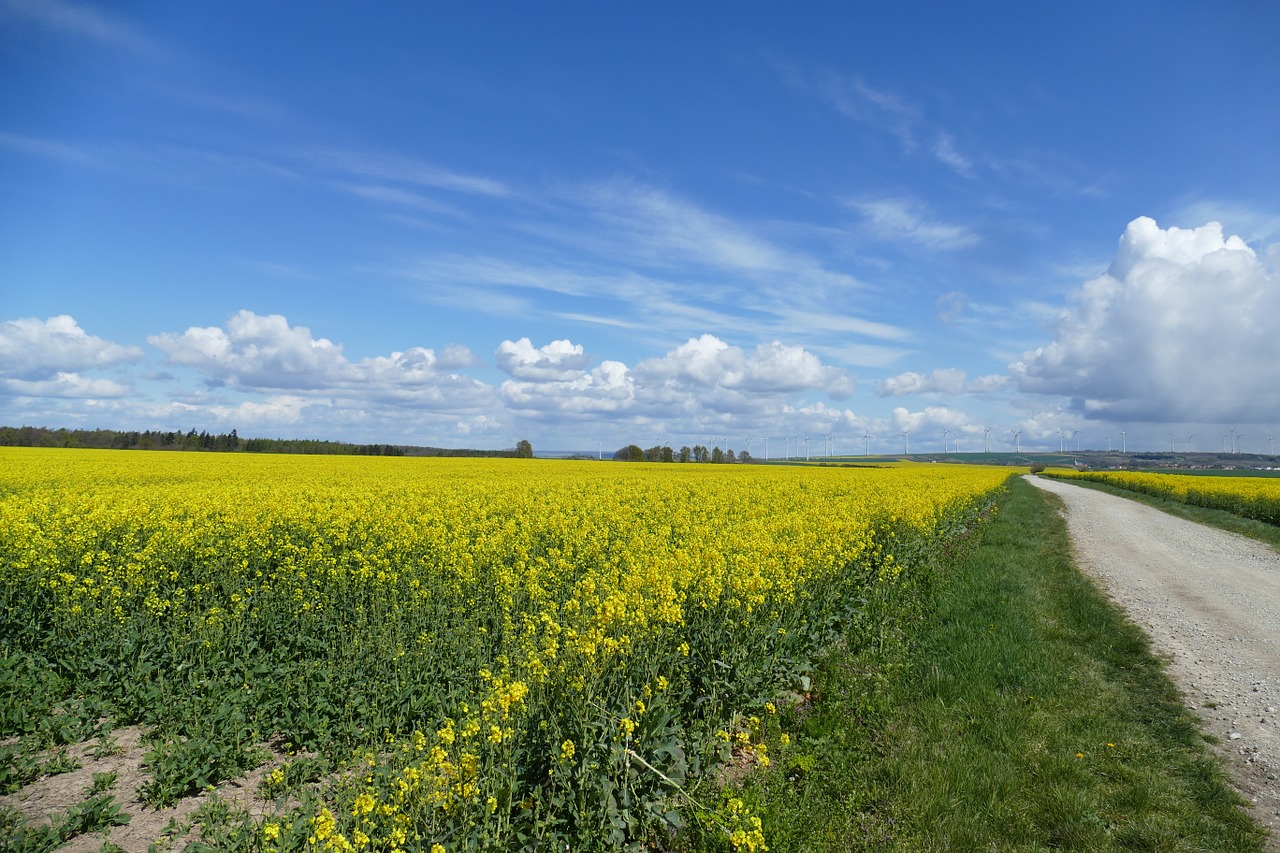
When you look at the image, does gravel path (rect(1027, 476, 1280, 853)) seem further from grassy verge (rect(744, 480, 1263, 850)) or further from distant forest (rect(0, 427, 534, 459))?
distant forest (rect(0, 427, 534, 459))

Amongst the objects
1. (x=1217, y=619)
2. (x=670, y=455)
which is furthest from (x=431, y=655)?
(x=670, y=455)

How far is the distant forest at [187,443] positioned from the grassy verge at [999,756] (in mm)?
76045

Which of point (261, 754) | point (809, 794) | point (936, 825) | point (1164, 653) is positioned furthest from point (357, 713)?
point (1164, 653)

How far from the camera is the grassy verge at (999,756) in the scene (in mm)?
4781

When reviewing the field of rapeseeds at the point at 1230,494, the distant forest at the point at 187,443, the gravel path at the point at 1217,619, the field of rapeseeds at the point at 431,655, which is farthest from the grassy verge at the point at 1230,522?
the distant forest at the point at 187,443

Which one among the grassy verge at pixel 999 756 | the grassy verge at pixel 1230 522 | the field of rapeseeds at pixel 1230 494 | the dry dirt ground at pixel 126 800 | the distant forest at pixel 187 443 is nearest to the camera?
the dry dirt ground at pixel 126 800

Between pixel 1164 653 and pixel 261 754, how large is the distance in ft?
36.2

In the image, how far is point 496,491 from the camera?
2023cm

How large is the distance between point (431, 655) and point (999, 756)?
552 centimetres

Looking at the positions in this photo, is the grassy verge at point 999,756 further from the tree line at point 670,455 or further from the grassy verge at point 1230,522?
the tree line at point 670,455

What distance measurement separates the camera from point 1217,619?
10.9m

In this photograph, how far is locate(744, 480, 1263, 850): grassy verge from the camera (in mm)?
4781

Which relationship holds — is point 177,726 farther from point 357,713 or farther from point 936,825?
point 936,825

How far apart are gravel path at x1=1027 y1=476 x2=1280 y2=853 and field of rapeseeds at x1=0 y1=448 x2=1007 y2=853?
3669 millimetres
